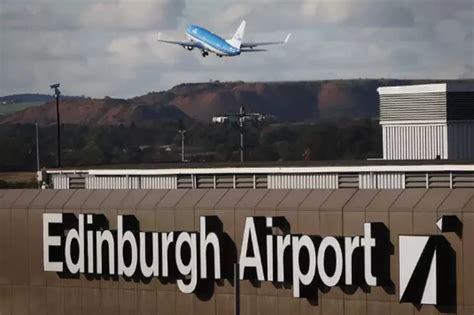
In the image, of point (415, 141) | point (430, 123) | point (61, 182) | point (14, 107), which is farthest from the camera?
point (14, 107)

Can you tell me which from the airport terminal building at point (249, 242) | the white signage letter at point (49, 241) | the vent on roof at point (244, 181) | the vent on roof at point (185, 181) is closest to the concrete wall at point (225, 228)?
the airport terminal building at point (249, 242)

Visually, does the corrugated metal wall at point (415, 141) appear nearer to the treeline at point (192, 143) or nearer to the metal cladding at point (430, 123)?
the metal cladding at point (430, 123)

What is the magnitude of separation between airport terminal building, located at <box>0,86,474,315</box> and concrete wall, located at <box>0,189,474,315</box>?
0.13ft

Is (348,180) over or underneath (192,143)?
underneath

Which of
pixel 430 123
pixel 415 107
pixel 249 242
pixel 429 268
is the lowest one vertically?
pixel 429 268

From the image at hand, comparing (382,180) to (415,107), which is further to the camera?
(415,107)

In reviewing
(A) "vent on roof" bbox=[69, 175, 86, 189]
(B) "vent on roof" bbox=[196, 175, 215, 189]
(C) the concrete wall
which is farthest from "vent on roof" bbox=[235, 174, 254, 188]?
(A) "vent on roof" bbox=[69, 175, 86, 189]

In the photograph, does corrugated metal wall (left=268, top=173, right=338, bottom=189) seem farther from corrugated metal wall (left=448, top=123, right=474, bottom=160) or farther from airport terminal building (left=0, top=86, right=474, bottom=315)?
corrugated metal wall (left=448, top=123, right=474, bottom=160)

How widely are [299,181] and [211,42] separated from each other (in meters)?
83.9

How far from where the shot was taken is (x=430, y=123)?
7494 cm

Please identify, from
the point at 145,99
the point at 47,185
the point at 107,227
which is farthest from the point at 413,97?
the point at 145,99

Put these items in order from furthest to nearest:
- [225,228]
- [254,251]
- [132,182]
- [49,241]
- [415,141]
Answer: [415,141]
[132,182]
[49,241]
[225,228]
[254,251]

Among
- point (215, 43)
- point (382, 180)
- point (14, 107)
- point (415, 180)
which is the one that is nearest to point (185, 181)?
point (382, 180)

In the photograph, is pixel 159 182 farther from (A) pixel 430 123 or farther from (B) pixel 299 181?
(A) pixel 430 123
